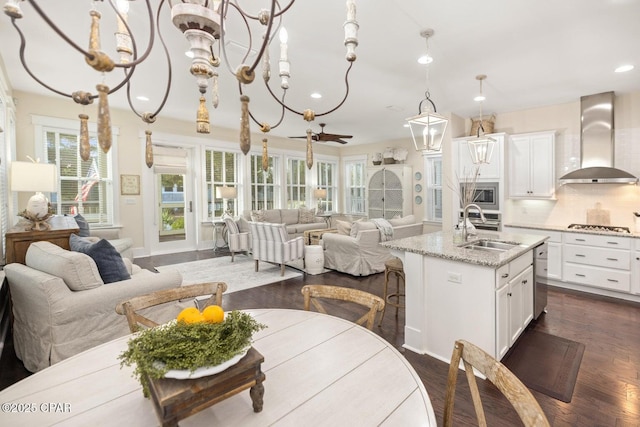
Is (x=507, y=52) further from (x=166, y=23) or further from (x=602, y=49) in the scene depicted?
(x=166, y=23)

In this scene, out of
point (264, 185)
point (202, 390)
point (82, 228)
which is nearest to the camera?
point (202, 390)

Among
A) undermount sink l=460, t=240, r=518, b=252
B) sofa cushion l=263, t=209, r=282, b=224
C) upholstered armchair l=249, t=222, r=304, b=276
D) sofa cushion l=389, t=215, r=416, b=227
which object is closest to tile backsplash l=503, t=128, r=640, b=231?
sofa cushion l=389, t=215, r=416, b=227

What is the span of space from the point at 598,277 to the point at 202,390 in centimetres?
514

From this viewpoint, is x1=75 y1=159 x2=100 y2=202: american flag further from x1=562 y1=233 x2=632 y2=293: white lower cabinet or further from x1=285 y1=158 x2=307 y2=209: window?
x1=562 y1=233 x2=632 y2=293: white lower cabinet

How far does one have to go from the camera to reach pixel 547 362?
8.18 feet

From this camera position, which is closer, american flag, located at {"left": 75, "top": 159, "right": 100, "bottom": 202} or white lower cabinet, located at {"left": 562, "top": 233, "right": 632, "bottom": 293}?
white lower cabinet, located at {"left": 562, "top": 233, "right": 632, "bottom": 293}

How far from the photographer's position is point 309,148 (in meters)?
1.32

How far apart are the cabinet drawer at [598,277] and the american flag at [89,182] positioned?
7855 millimetres

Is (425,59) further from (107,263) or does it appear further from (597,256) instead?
(107,263)

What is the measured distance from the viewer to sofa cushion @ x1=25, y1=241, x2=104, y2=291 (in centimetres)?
218

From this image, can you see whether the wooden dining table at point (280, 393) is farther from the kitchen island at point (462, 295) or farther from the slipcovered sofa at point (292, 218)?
the slipcovered sofa at point (292, 218)

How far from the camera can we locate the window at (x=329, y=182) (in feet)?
32.1

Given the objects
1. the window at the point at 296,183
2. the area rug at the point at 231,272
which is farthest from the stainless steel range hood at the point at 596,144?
the window at the point at 296,183

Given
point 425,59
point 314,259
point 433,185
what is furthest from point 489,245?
point 433,185
